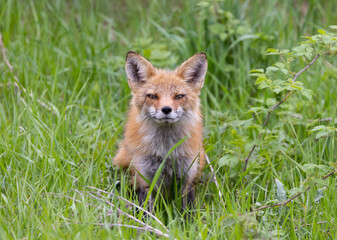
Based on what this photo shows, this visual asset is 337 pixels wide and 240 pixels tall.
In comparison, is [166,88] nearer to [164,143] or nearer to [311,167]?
[164,143]

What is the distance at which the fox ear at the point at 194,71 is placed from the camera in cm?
462

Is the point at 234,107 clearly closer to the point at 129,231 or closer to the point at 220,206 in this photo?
the point at 220,206

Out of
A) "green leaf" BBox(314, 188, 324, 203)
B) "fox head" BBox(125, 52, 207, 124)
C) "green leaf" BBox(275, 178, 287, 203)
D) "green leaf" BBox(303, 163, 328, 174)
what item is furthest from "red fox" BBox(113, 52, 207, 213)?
"green leaf" BBox(314, 188, 324, 203)

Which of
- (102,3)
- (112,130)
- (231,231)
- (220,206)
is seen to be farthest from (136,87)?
(102,3)

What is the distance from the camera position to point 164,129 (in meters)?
4.56

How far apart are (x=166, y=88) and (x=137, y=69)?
445mm

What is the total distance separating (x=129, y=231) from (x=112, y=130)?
7.09 ft

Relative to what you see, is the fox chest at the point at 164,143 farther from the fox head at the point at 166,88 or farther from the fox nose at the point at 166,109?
the fox nose at the point at 166,109

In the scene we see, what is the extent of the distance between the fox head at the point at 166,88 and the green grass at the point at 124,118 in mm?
587

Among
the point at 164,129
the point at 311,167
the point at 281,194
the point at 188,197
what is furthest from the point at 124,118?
the point at 311,167

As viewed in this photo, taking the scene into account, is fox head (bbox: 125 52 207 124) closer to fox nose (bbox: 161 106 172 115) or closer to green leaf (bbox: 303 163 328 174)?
fox nose (bbox: 161 106 172 115)

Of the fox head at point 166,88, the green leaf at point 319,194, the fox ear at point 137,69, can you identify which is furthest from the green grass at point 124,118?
the fox ear at point 137,69

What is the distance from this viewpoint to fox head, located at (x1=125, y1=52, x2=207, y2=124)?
4.29 m

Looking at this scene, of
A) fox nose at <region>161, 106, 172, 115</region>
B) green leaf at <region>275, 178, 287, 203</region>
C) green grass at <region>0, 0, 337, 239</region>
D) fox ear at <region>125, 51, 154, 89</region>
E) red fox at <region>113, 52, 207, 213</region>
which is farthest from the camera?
fox ear at <region>125, 51, 154, 89</region>
